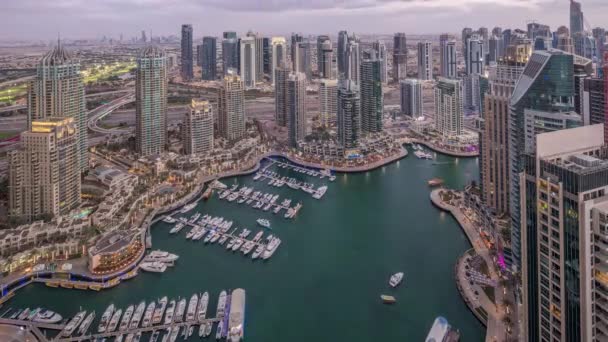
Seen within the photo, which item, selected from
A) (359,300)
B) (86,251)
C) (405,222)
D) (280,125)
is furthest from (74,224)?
(280,125)

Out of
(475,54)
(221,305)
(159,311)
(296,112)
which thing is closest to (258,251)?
(221,305)

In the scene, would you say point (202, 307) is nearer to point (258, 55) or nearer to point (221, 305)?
point (221, 305)

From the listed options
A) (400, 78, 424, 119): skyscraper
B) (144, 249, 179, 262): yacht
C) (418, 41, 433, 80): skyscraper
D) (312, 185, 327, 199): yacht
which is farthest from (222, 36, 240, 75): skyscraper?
(144, 249, 179, 262): yacht

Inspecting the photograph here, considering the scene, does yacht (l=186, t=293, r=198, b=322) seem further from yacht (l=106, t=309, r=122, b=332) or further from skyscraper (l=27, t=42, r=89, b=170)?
skyscraper (l=27, t=42, r=89, b=170)

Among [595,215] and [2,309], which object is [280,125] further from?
[595,215]

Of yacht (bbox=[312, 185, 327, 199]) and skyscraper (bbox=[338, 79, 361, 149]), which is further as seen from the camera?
skyscraper (bbox=[338, 79, 361, 149])

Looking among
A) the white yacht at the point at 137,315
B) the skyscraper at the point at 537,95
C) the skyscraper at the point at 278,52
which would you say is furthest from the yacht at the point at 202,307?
the skyscraper at the point at 278,52
